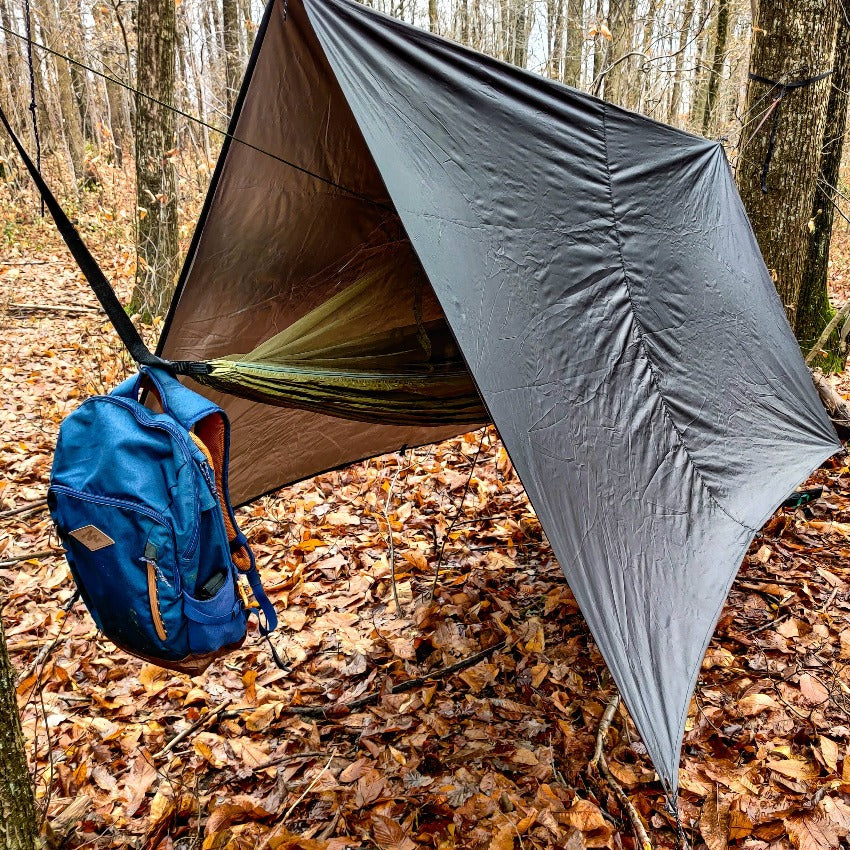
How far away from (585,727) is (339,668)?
0.99m

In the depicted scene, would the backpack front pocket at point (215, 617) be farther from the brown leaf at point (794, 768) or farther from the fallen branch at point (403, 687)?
the brown leaf at point (794, 768)

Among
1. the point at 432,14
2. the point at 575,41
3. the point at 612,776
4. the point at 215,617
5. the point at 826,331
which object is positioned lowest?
the point at 612,776

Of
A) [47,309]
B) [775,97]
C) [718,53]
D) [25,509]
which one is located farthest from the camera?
[718,53]

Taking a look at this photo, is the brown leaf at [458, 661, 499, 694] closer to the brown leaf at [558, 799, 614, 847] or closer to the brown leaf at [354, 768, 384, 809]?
the brown leaf at [354, 768, 384, 809]

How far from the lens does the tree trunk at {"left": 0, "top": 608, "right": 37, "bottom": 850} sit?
57.3 inches

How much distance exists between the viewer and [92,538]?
1.40m

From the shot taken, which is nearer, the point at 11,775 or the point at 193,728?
the point at 11,775

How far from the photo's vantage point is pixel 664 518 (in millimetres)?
1763

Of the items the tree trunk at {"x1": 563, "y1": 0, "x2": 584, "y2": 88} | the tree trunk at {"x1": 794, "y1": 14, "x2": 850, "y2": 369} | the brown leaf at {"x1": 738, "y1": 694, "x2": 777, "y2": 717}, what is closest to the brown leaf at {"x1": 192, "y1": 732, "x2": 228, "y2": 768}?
the brown leaf at {"x1": 738, "y1": 694, "x2": 777, "y2": 717}

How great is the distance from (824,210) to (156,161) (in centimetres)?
493

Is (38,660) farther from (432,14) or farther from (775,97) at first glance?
(432,14)

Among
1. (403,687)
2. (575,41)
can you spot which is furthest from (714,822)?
(575,41)

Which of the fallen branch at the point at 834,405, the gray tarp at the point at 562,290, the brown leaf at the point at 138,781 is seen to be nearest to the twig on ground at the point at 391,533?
the gray tarp at the point at 562,290

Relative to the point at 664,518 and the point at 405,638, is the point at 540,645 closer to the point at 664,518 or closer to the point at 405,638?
the point at 405,638
